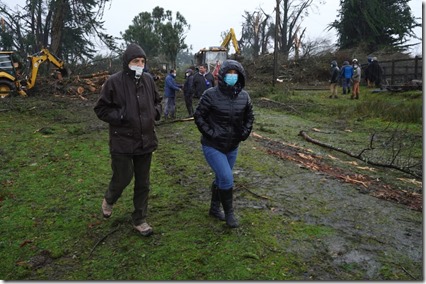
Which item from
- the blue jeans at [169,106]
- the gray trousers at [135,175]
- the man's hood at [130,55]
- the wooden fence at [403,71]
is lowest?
the gray trousers at [135,175]

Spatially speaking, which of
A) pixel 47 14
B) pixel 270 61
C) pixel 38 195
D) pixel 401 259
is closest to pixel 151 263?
pixel 401 259

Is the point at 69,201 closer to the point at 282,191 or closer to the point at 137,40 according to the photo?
the point at 282,191

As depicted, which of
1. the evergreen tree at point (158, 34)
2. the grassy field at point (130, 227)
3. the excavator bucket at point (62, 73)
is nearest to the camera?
the grassy field at point (130, 227)

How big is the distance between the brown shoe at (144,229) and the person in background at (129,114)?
0.08 feet

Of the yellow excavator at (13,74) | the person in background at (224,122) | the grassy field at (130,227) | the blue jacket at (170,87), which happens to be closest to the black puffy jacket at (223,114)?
the person in background at (224,122)

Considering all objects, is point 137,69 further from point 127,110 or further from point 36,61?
point 36,61

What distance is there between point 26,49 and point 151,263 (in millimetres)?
43880

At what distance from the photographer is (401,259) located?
373cm

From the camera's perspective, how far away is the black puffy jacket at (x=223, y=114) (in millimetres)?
4125

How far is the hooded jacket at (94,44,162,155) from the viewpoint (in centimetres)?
388

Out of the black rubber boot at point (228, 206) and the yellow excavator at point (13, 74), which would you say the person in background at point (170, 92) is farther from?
the yellow excavator at point (13, 74)

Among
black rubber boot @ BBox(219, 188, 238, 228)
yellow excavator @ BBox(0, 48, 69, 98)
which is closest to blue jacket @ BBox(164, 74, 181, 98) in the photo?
black rubber boot @ BBox(219, 188, 238, 228)

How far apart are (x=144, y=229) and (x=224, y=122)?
4.74ft

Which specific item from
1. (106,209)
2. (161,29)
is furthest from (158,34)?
(106,209)
